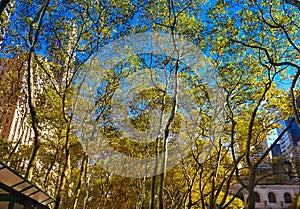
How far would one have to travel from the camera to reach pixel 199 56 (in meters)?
10.3

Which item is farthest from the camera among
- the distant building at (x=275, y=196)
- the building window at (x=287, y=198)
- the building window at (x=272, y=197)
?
the building window at (x=272, y=197)

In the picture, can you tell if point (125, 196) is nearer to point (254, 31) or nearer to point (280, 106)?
point (280, 106)

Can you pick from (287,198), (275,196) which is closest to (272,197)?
(275,196)

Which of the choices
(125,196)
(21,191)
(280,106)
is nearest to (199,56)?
(280,106)

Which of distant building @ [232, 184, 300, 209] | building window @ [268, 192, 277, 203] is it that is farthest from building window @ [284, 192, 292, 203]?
building window @ [268, 192, 277, 203]

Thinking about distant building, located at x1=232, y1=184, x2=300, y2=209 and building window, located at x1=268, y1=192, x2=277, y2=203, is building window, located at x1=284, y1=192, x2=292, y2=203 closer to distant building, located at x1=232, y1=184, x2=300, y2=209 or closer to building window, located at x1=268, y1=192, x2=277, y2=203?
distant building, located at x1=232, y1=184, x2=300, y2=209

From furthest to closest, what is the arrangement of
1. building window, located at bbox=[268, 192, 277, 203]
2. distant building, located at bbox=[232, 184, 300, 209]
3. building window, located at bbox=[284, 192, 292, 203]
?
building window, located at bbox=[268, 192, 277, 203] < building window, located at bbox=[284, 192, 292, 203] < distant building, located at bbox=[232, 184, 300, 209]

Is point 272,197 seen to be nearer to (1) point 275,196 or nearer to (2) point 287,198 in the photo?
(1) point 275,196

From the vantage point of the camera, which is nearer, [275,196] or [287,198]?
[287,198]

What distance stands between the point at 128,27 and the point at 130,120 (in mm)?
5206

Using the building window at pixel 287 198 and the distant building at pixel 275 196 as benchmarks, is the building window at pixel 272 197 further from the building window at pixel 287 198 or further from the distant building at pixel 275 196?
the building window at pixel 287 198

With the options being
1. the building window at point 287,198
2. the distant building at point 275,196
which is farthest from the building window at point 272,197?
the building window at point 287,198

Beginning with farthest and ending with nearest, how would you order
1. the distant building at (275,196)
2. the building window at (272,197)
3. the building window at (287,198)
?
the building window at (272,197), the building window at (287,198), the distant building at (275,196)

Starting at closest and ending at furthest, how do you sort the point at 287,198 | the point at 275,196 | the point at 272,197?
the point at 287,198, the point at 275,196, the point at 272,197
